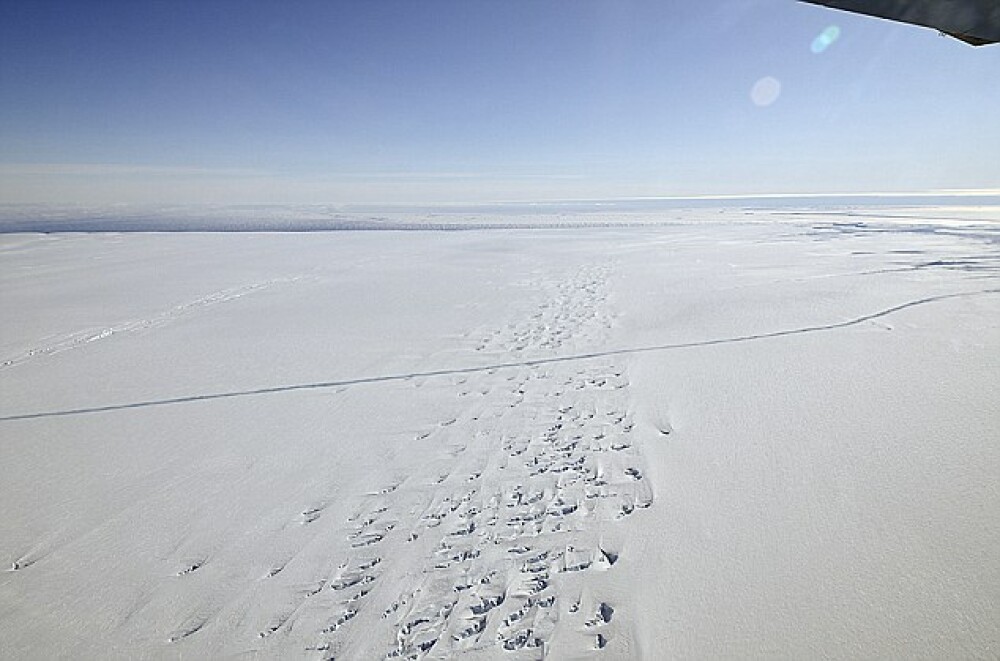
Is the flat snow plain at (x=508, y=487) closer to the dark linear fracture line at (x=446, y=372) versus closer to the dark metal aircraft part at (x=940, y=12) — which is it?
the dark linear fracture line at (x=446, y=372)

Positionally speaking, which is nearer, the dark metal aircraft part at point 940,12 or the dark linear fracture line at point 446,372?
the dark metal aircraft part at point 940,12

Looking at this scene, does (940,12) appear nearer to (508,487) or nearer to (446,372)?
(508,487)

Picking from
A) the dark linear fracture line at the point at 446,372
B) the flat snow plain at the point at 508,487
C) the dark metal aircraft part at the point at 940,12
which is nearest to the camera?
the dark metal aircraft part at the point at 940,12

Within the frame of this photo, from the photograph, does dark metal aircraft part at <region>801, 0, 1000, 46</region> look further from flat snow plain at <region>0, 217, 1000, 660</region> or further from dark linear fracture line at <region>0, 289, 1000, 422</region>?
dark linear fracture line at <region>0, 289, 1000, 422</region>

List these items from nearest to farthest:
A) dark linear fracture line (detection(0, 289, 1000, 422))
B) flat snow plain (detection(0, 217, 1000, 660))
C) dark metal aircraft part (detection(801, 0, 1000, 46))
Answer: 1. dark metal aircraft part (detection(801, 0, 1000, 46))
2. flat snow plain (detection(0, 217, 1000, 660))
3. dark linear fracture line (detection(0, 289, 1000, 422))

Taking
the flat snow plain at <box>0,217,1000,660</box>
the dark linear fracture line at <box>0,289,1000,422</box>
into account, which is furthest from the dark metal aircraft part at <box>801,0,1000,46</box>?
the dark linear fracture line at <box>0,289,1000,422</box>

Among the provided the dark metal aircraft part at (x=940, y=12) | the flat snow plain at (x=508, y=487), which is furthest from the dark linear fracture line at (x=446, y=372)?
the dark metal aircraft part at (x=940, y=12)
